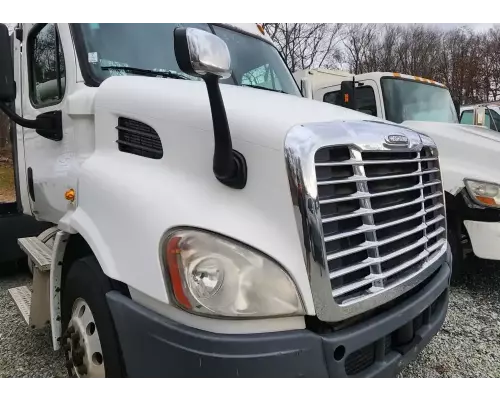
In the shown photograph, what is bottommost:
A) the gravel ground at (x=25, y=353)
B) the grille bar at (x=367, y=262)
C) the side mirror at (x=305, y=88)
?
the gravel ground at (x=25, y=353)

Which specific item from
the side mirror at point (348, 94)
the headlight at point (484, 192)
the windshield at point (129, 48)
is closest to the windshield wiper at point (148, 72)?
the windshield at point (129, 48)

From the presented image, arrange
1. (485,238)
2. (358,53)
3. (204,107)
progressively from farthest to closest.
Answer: (358,53)
(485,238)
(204,107)

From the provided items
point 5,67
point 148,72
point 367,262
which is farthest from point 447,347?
point 5,67

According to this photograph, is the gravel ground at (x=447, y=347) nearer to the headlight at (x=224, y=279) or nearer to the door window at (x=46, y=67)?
the headlight at (x=224, y=279)

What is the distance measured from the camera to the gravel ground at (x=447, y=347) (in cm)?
304

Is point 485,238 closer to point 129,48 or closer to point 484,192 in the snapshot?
point 484,192

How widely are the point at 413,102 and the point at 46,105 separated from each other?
448 centimetres

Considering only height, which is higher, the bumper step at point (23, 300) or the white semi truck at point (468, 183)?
the white semi truck at point (468, 183)

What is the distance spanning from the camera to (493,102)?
38.8ft

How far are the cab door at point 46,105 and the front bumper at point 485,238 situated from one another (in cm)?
341

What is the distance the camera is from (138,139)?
227cm

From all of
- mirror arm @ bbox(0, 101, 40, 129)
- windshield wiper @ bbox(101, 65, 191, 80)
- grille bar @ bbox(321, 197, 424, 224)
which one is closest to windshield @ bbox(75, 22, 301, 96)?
windshield wiper @ bbox(101, 65, 191, 80)

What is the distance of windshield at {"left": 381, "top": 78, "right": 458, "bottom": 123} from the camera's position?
5.65m

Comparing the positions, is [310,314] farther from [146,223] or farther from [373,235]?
[146,223]
